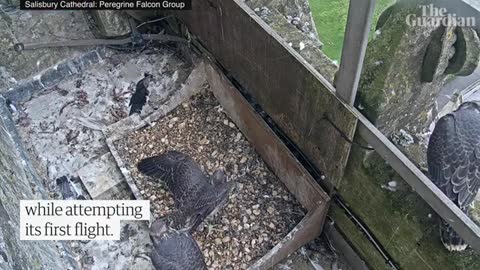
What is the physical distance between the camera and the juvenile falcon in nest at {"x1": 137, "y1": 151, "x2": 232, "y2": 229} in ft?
8.80

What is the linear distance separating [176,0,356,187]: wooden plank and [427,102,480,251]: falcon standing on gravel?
1.30 feet

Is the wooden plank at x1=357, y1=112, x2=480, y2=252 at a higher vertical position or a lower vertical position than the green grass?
lower

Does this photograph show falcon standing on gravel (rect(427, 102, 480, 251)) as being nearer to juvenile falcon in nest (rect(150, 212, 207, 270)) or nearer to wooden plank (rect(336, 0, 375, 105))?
wooden plank (rect(336, 0, 375, 105))

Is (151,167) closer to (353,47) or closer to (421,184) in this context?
(353,47)

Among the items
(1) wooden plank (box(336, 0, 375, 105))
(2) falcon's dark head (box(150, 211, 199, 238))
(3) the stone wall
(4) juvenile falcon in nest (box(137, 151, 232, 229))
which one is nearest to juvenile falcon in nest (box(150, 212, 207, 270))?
(2) falcon's dark head (box(150, 211, 199, 238))

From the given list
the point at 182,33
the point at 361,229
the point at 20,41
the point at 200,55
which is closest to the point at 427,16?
the point at 361,229

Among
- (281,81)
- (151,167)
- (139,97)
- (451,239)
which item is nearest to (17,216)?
(151,167)

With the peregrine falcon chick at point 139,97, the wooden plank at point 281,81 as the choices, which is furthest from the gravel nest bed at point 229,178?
the wooden plank at point 281,81

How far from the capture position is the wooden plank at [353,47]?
1811 millimetres

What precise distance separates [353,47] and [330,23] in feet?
2.04

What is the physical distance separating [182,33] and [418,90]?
1934 mm

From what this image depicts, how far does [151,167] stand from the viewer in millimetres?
2904

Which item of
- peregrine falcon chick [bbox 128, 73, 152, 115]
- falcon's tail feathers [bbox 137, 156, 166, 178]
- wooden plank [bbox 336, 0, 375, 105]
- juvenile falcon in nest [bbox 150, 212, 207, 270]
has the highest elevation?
wooden plank [bbox 336, 0, 375, 105]

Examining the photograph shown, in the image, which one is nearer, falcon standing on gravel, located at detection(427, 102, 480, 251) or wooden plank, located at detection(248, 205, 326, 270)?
falcon standing on gravel, located at detection(427, 102, 480, 251)
